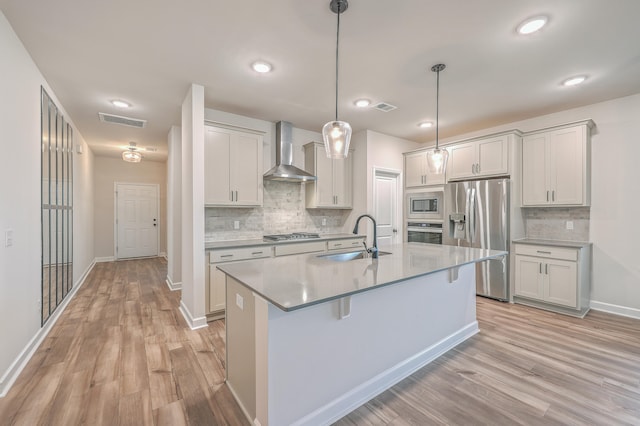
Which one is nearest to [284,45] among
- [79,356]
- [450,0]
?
[450,0]

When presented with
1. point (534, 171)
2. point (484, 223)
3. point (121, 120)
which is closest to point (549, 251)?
point (484, 223)

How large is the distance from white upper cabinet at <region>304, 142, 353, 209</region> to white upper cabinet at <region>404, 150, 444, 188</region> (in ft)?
3.76

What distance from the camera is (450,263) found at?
2172 millimetres

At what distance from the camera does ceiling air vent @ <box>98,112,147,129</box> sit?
417 centimetres

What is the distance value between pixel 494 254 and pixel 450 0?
2049mm

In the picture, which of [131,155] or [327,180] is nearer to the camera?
[327,180]

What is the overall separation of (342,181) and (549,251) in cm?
307

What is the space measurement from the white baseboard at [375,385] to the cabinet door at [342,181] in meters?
2.75

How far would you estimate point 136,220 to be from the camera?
764 cm

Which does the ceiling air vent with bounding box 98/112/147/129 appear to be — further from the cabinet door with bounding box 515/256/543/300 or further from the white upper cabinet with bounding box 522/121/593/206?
the cabinet door with bounding box 515/256/543/300

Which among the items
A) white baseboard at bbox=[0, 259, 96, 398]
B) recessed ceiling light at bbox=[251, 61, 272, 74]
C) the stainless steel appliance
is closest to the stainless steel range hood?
recessed ceiling light at bbox=[251, 61, 272, 74]

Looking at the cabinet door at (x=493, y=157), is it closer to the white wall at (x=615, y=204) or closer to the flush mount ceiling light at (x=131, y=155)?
the white wall at (x=615, y=204)

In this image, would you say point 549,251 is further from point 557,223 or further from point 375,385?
point 375,385

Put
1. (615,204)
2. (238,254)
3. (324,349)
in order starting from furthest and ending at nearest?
(615,204) < (238,254) < (324,349)
